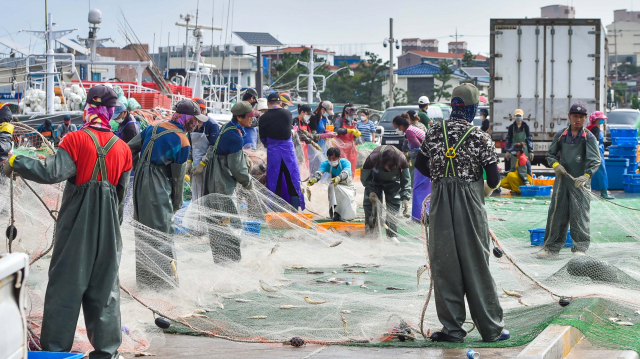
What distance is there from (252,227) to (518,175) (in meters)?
8.60

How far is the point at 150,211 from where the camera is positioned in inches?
274

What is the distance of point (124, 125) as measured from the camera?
10.1 metres

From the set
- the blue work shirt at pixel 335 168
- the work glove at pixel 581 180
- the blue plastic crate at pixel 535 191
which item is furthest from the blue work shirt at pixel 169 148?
the blue plastic crate at pixel 535 191

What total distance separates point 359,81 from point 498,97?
39.2 m

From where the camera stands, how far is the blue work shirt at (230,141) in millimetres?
8312

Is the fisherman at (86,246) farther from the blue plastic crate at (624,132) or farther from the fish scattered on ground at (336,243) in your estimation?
the blue plastic crate at (624,132)

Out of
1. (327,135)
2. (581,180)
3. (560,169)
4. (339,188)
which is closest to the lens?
(581,180)

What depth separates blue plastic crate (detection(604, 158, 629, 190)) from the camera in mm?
16263

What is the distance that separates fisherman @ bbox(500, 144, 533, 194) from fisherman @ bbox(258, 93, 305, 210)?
20.5 ft

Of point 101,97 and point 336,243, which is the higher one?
point 101,97

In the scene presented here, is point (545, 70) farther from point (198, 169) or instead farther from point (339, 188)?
point (198, 169)

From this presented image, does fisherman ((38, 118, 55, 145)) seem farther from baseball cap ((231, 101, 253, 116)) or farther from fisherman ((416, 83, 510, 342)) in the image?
fisherman ((416, 83, 510, 342))

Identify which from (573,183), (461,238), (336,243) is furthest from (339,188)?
(461,238)

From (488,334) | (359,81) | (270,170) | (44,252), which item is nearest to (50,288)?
(44,252)
